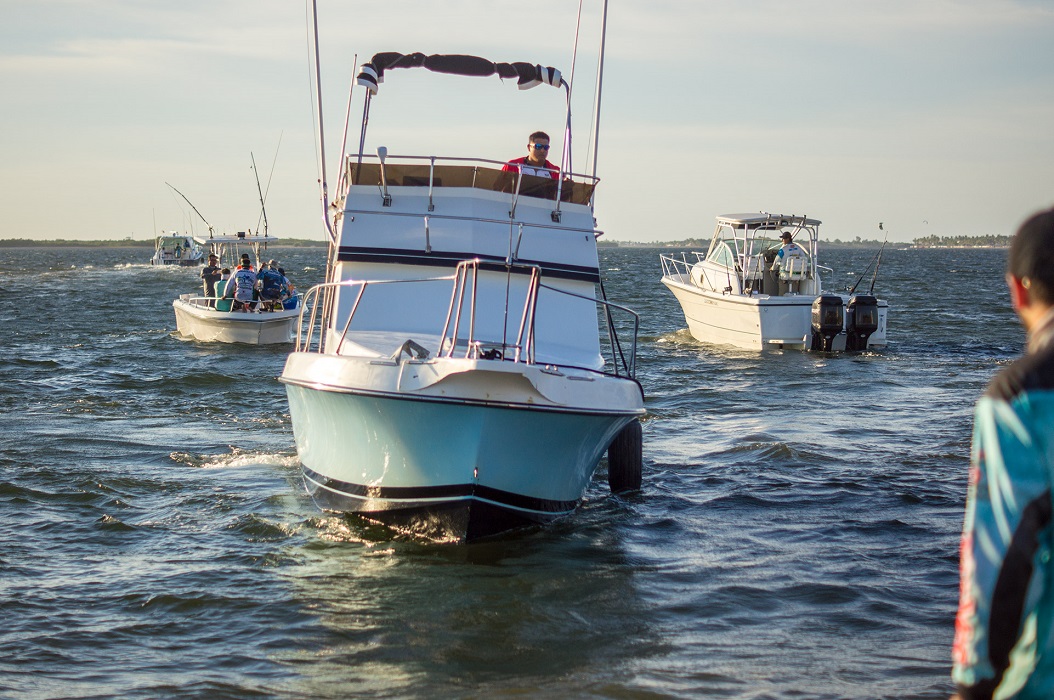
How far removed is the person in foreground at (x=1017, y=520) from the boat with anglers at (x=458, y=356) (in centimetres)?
511

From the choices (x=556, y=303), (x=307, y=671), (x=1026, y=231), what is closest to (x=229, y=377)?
(x=556, y=303)

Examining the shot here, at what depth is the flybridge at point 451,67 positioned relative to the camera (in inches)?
454

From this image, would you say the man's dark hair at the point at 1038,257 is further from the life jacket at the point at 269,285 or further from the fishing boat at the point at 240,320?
the life jacket at the point at 269,285

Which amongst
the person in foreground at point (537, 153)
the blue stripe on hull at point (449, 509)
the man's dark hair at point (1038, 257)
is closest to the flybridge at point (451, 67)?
the person in foreground at point (537, 153)

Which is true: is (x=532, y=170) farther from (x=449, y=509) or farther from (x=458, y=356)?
(x=449, y=509)

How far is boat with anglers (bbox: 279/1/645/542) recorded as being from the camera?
7848 mm

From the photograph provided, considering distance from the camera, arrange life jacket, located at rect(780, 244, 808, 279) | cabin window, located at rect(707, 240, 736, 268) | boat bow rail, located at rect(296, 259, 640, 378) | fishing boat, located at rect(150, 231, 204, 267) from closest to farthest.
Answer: boat bow rail, located at rect(296, 259, 640, 378) → life jacket, located at rect(780, 244, 808, 279) → cabin window, located at rect(707, 240, 736, 268) → fishing boat, located at rect(150, 231, 204, 267)

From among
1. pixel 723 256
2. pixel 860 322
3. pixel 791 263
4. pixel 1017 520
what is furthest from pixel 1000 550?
pixel 723 256

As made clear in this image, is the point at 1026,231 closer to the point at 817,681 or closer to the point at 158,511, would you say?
the point at 817,681

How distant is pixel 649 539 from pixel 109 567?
166 inches

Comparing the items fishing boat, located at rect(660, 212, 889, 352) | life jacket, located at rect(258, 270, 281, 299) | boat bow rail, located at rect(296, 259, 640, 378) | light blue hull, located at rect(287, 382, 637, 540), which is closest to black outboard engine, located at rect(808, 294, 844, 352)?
fishing boat, located at rect(660, 212, 889, 352)

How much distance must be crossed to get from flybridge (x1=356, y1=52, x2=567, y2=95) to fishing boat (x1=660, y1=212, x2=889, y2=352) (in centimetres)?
1262

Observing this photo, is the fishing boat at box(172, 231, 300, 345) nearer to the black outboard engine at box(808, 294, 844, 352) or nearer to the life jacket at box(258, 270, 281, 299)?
the life jacket at box(258, 270, 281, 299)

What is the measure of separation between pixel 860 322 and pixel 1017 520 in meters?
21.1
